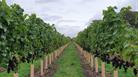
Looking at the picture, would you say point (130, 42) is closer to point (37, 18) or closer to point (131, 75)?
point (131, 75)

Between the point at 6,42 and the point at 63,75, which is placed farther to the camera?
the point at 63,75

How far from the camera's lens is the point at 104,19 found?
21094 millimetres

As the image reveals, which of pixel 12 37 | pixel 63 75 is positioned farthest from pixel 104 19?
pixel 12 37

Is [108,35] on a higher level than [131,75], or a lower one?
higher

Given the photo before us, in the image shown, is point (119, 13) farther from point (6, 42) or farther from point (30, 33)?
point (6, 42)

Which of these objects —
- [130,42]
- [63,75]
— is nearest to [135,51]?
[130,42]

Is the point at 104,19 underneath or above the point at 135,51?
above

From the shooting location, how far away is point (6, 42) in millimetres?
11586

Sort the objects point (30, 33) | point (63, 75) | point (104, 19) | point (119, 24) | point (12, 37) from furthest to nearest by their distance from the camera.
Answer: point (63, 75)
point (30, 33)
point (104, 19)
point (119, 24)
point (12, 37)

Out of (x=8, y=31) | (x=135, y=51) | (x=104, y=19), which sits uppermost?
(x=104, y=19)

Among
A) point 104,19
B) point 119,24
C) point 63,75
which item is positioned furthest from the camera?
point 63,75

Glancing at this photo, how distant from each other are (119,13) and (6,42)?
9.77m

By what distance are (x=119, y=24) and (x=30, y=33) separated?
7309mm

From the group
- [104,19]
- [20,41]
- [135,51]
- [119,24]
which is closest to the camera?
[135,51]
